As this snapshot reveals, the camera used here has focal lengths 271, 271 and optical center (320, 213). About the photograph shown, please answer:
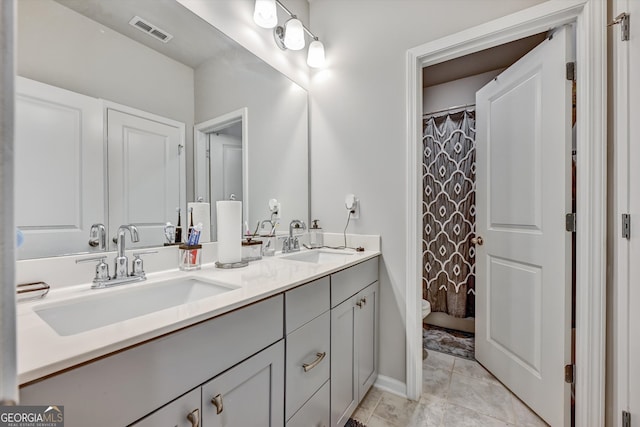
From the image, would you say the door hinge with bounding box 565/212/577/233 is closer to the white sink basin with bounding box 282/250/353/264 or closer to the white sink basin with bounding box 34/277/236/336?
the white sink basin with bounding box 282/250/353/264

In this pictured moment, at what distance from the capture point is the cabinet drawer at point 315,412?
3.22 ft

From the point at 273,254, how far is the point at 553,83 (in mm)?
1751

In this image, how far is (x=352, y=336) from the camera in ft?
4.52

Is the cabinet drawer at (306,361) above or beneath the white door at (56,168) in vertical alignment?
beneath

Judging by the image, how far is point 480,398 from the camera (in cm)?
157

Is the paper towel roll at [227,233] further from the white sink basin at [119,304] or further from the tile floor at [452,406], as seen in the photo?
the tile floor at [452,406]

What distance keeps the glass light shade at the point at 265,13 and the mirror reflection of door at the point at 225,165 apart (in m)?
0.57

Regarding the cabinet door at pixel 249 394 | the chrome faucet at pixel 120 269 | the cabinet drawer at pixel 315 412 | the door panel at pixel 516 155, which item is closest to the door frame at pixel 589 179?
the door panel at pixel 516 155

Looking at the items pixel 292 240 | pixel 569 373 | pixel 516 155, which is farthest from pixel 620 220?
pixel 292 240

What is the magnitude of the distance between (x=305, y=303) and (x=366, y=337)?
0.70m

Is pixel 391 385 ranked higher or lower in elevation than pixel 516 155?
lower

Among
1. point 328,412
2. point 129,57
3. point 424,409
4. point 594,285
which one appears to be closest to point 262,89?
point 129,57

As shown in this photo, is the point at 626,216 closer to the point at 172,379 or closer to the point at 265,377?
the point at 265,377

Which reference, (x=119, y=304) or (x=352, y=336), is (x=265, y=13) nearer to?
(x=119, y=304)
